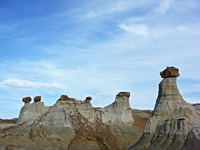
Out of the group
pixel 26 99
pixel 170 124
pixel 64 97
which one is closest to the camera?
pixel 170 124

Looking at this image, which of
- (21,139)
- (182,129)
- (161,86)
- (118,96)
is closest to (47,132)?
(21,139)

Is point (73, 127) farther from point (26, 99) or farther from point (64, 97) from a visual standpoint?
point (26, 99)

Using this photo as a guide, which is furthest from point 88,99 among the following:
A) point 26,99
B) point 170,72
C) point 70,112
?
point 170,72

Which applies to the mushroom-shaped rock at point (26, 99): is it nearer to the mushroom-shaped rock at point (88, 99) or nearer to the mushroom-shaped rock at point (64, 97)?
the mushroom-shaped rock at point (64, 97)

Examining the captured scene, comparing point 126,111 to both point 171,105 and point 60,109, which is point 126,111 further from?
point 171,105

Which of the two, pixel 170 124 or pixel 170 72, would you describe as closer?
pixel 170 124

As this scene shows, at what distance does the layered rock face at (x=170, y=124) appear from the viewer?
49375mm

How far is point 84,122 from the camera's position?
89.6 metres

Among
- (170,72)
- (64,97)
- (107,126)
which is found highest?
(170,72)

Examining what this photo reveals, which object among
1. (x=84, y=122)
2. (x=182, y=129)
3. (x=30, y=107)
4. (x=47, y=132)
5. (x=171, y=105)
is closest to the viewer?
(x=182, y=129)

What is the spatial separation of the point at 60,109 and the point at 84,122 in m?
9.16

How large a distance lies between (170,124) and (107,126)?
134 feet

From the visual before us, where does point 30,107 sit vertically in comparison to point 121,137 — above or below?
above

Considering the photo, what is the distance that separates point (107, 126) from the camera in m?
91.8
